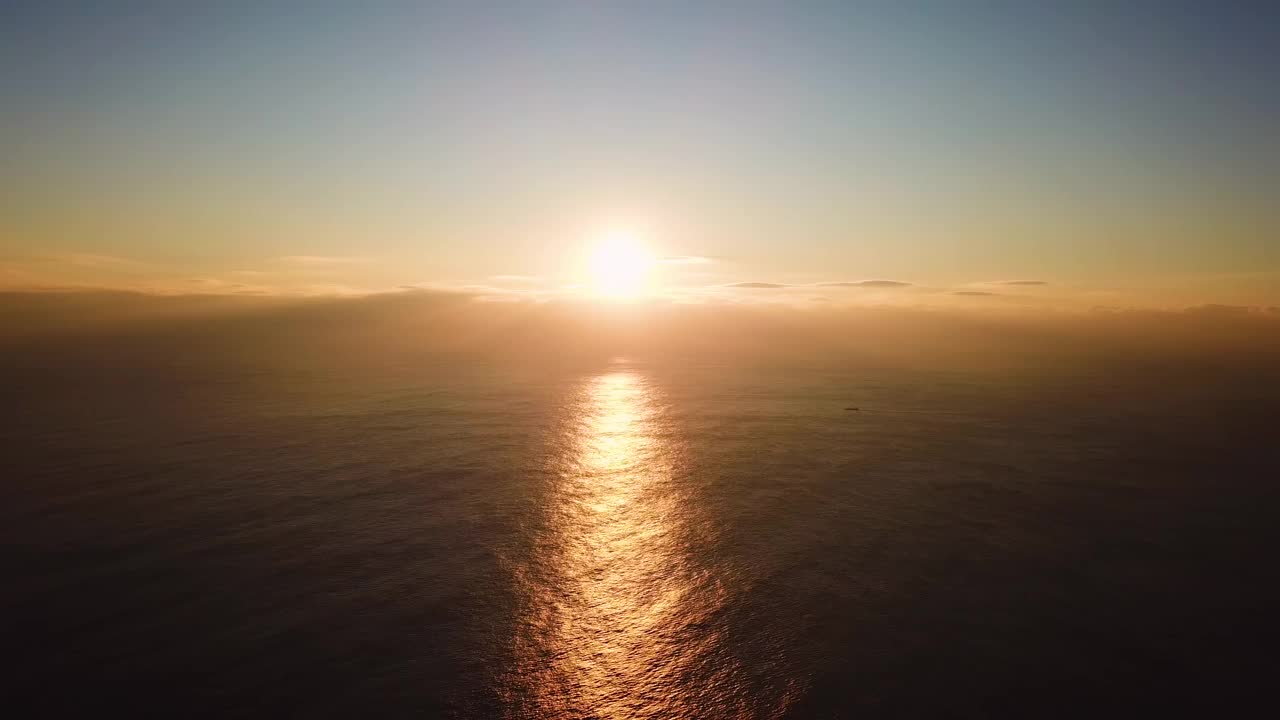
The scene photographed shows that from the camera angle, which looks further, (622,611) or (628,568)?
(628,568)

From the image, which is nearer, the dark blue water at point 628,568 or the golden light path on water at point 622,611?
the golden light path on water at point 622,611

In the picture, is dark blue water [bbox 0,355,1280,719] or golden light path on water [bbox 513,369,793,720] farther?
dark blue water [bbox 0,355,1280,719]

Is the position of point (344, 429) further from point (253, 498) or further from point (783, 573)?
point (783, 573)

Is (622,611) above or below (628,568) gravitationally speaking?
above

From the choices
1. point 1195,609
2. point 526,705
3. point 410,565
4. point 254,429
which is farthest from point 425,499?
point 1195,609
